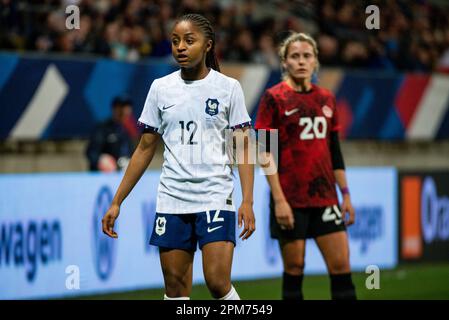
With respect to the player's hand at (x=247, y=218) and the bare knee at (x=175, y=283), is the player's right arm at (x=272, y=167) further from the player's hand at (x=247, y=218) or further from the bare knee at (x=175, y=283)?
the bare knee at (x=175, y=283)

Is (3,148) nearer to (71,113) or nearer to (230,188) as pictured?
(71,113)

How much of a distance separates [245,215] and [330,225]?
1.63 metres

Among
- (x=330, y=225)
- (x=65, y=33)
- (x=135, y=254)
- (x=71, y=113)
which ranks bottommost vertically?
(x=135, y=254)

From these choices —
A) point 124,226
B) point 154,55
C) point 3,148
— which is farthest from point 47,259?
point 154,55

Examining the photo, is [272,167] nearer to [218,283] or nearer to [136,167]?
[136,167]

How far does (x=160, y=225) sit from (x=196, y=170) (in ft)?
1.29

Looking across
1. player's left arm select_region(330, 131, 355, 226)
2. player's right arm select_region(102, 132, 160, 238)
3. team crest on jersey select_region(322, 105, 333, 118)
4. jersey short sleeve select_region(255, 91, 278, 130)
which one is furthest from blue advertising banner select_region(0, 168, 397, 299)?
player's right arm select_region(102, 132, 160, 238)

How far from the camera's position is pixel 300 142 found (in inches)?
293

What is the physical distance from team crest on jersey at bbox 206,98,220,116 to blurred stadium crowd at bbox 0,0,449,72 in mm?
6550

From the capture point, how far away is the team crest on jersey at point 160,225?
607 centimetres

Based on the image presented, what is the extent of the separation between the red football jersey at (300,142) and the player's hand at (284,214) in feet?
0.64

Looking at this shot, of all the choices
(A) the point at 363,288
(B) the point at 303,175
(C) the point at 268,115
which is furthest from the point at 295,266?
(A) the point at 363,288

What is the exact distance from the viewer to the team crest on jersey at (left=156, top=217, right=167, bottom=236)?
6066mm

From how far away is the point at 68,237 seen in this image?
9875 millimetres
